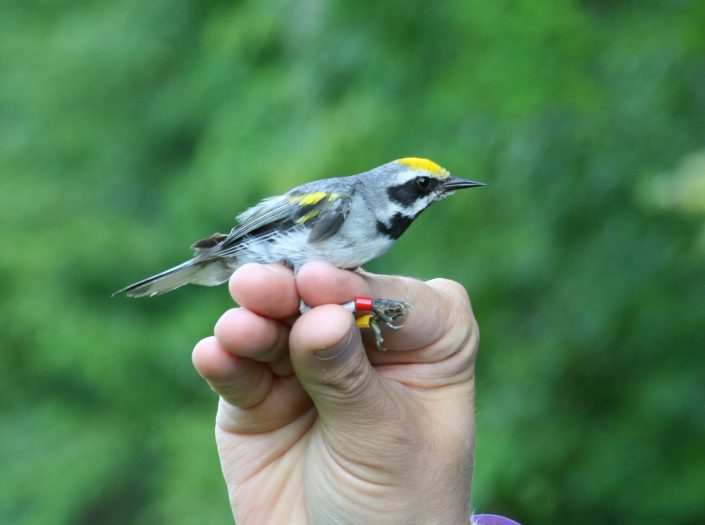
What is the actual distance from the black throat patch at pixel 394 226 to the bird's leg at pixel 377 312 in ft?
1.28

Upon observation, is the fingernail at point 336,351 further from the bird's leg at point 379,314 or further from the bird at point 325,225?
the bird at point 325,225

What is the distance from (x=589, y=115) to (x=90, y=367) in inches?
171

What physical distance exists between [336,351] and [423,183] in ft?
3.33

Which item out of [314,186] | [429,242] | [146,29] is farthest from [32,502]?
[314,186]

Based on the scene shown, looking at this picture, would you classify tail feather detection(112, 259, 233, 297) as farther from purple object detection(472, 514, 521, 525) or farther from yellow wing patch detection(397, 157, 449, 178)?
purple object detection(472, 514, 521, 525)

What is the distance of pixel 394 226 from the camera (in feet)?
9.95

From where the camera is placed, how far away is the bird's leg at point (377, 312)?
2613 mm

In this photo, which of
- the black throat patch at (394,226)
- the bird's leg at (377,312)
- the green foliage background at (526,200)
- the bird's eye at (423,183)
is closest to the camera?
the bird's leg at (377,312)

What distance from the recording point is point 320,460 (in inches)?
106

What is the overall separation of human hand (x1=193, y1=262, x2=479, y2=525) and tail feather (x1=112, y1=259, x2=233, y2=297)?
44cm

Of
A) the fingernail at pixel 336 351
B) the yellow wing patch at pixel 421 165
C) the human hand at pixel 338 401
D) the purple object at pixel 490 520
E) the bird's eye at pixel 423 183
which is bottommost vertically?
the purple object at pixel 490 520

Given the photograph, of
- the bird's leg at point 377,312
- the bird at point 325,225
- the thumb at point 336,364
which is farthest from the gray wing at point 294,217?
the thumb at point 336,364

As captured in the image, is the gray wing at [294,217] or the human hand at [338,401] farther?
the gray wing at [294,217]

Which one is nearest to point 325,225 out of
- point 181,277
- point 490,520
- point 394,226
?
point 394,226
